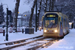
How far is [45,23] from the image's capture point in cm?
1952

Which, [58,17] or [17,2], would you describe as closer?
[58,17]

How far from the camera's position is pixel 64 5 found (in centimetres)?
4559

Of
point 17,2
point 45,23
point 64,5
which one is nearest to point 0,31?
point 17,2

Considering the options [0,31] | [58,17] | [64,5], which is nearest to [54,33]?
[58,17]

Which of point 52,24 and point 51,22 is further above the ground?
point 51,22

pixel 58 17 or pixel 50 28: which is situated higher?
pixel 58 17

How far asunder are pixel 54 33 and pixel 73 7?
1105 inches

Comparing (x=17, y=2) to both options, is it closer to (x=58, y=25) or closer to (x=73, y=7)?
(x=58, y=25)

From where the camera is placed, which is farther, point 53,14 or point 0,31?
point 0,31

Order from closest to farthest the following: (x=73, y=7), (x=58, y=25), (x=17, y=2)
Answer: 1. (x=58, y=25)
2. (x=17, y=2)
3. (x=73, y=7)

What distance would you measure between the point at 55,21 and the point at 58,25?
59 cm

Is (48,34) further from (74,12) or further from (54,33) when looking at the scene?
(74,12)

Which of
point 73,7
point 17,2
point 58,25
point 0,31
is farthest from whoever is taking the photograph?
point 73,7

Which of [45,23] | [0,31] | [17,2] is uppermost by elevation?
[17,2]
